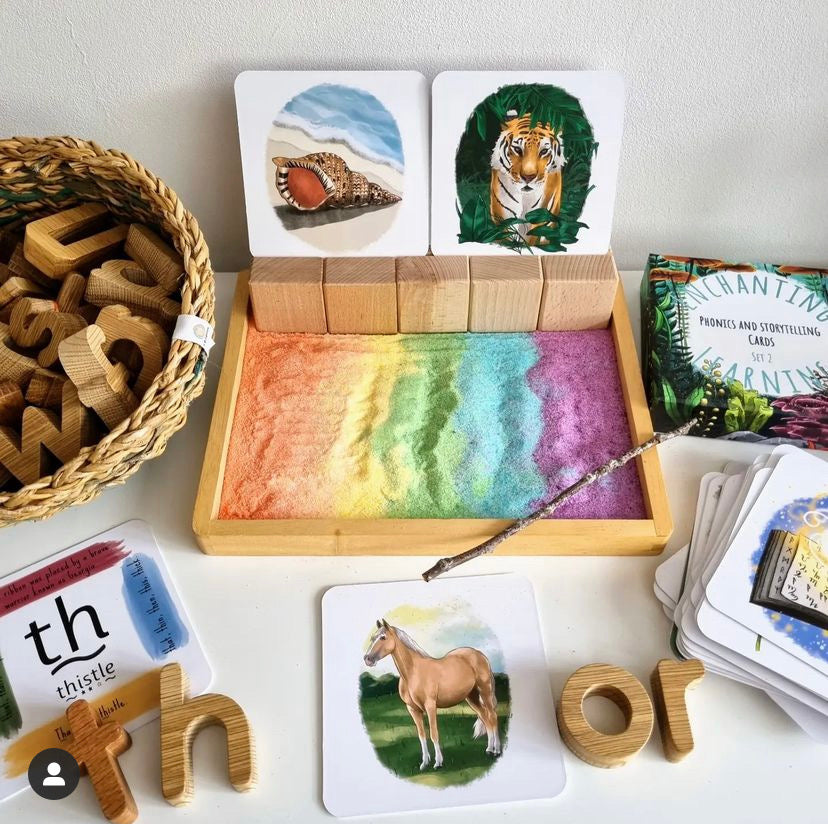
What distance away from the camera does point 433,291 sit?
879 mm

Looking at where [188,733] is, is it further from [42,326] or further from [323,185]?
[323,185]

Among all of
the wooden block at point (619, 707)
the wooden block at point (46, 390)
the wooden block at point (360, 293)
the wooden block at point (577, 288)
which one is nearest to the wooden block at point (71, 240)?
the wooden block at point (46, 390)

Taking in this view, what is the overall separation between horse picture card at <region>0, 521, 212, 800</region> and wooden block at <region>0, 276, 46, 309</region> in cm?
28

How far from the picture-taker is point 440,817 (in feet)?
2.11

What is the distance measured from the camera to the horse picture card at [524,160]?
2.67 ft

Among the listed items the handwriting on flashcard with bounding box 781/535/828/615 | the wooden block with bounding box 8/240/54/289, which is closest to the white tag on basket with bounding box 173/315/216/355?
the wooden block with bounding box 8/240/54/289

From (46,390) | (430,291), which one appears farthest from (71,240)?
(430,291)

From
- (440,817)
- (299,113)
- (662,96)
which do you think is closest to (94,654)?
(440,817)

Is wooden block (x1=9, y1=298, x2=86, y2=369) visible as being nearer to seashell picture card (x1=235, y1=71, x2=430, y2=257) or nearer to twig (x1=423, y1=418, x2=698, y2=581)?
seashell picture card (x1=235, y1=71, x2=430, y2=257)

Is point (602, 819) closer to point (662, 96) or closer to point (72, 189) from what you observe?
point (662, 96)

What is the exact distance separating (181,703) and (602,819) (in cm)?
37

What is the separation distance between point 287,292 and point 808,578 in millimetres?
614

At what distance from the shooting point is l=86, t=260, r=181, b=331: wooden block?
0.81m

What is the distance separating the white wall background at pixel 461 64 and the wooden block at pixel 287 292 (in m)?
0.13
